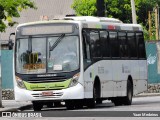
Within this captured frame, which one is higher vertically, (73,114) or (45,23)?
(45,23)

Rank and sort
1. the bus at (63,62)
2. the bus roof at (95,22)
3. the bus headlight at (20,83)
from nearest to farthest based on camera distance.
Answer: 1. the bus at (63,62)
2. the bus headlight at (20,83)
3. the bus roof at (95,22)

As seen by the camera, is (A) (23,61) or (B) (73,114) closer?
(B) (73,114)

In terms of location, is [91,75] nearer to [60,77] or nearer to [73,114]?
[60,77]

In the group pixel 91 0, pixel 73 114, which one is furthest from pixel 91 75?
pixel 91 0

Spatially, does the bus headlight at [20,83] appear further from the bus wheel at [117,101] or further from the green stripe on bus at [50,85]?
the bus wheel at [117,101]

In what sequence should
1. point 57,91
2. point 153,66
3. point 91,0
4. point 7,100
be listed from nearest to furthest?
point 57,91, point 7,100, point 153,66, point 91,0

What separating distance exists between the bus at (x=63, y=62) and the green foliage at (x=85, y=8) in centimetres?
5761

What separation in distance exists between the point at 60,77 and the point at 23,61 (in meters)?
1.60

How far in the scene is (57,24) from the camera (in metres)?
30.9

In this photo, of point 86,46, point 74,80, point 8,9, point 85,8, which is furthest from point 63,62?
point 85,8

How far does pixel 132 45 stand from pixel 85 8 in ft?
183

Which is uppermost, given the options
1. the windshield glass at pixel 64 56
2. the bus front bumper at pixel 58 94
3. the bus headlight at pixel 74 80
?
the windshield glass at pixel 64 56

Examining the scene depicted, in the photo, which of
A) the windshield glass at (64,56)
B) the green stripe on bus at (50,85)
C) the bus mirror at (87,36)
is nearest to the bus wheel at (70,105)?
the green stripe on bus at (50,85)

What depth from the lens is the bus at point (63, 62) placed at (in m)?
30.2
